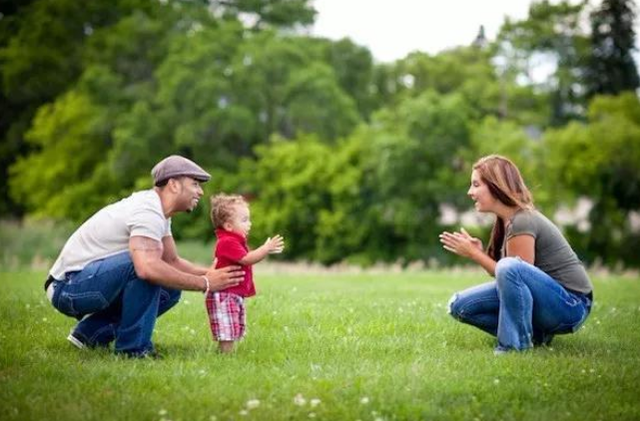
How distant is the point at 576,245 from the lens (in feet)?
122

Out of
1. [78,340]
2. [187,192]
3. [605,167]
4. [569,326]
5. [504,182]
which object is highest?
[605,167]

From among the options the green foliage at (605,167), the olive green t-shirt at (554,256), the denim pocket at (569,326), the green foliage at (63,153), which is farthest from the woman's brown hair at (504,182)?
the green foliage at (63,153)

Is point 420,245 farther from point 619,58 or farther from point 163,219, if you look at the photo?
point 163,219

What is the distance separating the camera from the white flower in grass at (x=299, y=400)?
18.5 feet

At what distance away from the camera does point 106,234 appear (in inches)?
280

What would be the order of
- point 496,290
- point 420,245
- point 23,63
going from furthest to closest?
1. point 23,63
2. point 420,245
3. point 496,290

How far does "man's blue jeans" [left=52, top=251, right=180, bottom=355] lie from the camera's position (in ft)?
22.6

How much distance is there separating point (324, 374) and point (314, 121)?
3514 centimetres

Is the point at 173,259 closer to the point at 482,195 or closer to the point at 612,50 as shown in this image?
the point at 482,195

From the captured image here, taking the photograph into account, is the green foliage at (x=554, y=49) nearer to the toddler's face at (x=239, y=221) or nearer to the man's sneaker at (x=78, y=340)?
the toddler's face at (x=239, y=221)

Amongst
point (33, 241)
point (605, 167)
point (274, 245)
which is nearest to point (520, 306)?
→ point (274, 245)

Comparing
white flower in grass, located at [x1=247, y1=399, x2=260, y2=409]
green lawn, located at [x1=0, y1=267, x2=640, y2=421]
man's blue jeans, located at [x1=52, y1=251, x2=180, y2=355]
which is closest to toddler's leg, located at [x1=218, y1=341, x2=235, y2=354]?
green lawn, located at [x1=0, y1=267, x2=640, y2=421]

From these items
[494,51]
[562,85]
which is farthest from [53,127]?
[562,85]

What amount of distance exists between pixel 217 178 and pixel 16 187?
12453 mm
